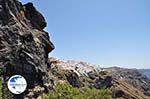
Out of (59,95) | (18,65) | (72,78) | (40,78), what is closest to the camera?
(59,95)

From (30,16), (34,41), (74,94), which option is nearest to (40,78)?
(34,41)

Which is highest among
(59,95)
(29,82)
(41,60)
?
(41,60)

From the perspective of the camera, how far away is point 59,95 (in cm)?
5238

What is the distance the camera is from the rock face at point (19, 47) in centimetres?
8075

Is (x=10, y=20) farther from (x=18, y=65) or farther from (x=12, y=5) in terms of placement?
(x=18, y=65)

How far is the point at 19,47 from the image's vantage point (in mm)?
82562

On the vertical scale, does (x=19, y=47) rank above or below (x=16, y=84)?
above

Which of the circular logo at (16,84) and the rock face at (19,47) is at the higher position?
the rock face at (19,47)

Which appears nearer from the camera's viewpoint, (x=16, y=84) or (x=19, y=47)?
(x=16, y=84)

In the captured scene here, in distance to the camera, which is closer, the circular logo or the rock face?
the circular logo

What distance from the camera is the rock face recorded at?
80.8m

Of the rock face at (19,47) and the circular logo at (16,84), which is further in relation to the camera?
the rock face at (19,47)

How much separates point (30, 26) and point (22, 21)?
3458 millimetres

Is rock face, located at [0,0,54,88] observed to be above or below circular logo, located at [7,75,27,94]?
above
